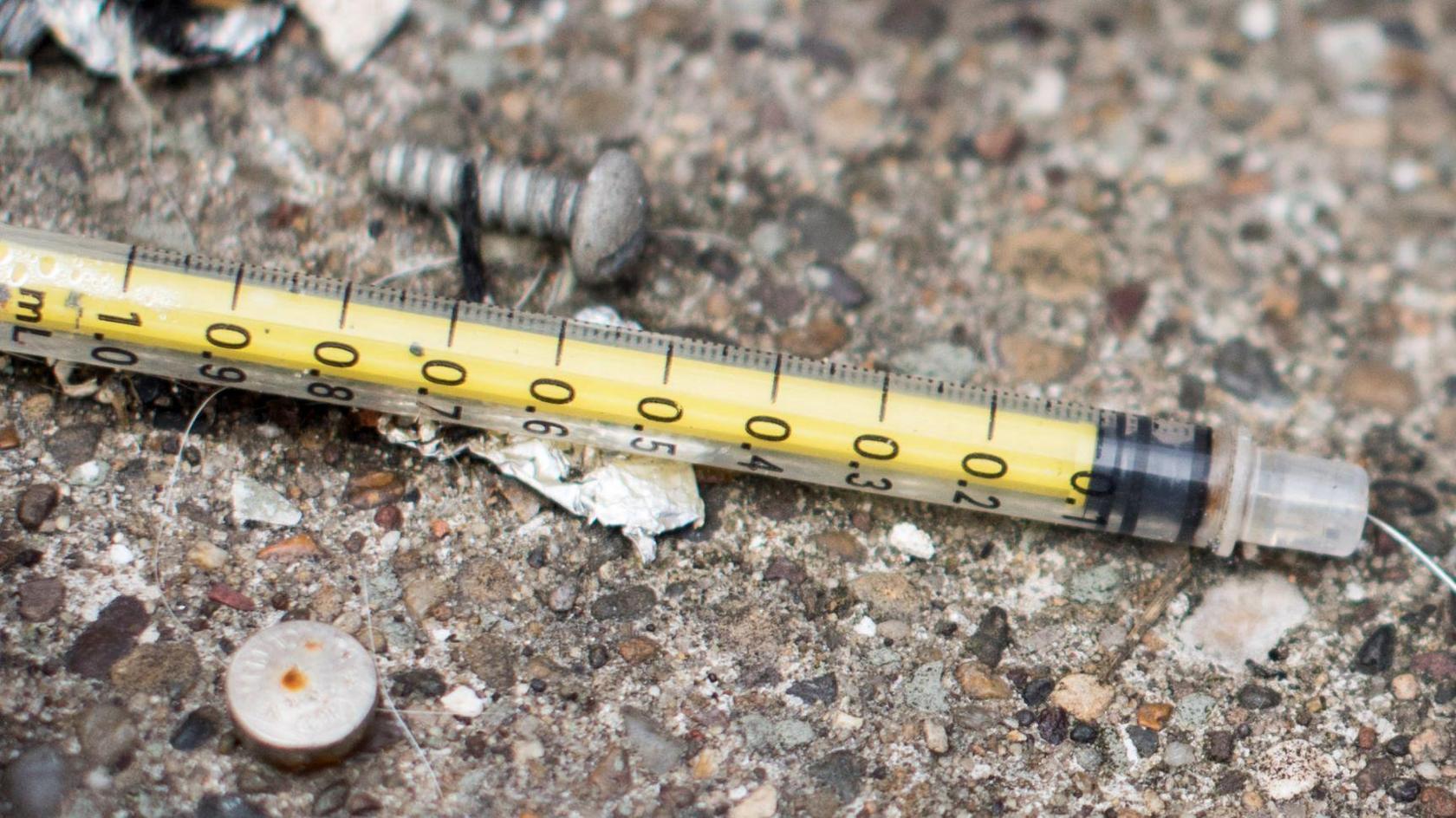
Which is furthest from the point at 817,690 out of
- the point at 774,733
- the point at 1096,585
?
the point at 1096,585

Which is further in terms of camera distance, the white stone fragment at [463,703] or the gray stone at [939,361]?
the gray stone at [939,361]

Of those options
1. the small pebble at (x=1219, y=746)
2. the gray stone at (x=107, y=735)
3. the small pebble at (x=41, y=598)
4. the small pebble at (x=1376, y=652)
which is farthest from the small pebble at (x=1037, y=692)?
the small pebble at (x=41, y=598)

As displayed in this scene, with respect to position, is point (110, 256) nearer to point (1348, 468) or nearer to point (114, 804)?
point (114, 804)

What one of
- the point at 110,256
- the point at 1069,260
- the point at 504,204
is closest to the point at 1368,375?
the point at 1069,260

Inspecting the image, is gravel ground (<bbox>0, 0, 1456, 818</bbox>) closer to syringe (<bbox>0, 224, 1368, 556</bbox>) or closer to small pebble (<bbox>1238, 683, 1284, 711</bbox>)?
small pebble (<bbox>1238, 683, 1284, 711</bbox>)

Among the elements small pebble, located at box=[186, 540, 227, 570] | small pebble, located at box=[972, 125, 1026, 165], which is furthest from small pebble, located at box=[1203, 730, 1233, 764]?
small pebble, located at box=[186, 540, 227, 570]

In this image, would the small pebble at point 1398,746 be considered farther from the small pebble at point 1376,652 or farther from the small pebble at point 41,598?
the small pebble at point 41,598
